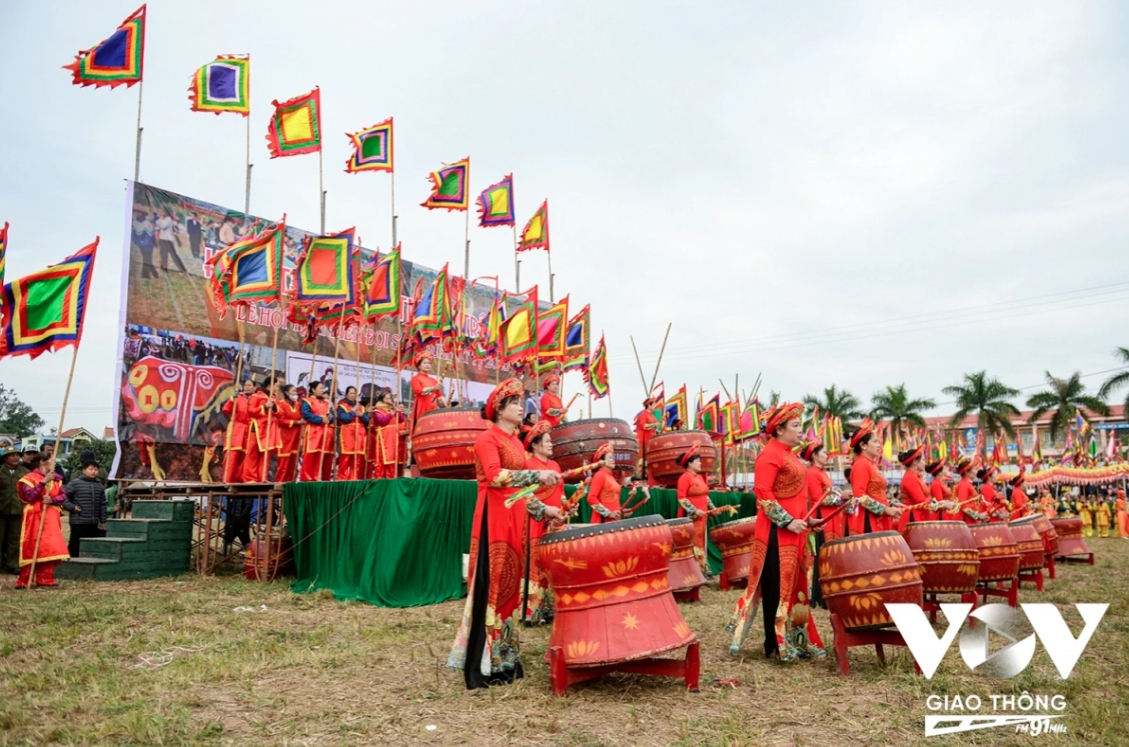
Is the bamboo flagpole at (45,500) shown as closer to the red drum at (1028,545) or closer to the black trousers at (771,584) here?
the black trousers at (771,584)

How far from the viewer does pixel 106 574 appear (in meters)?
9.72

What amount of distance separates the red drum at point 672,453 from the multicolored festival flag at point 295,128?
708 cm

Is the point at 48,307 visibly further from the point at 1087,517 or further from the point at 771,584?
the point at 1087,517

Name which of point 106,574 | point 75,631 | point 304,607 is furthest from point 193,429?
point 75,631

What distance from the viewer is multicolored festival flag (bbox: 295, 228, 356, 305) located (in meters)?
10.4

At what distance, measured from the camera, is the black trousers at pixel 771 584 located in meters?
5.27

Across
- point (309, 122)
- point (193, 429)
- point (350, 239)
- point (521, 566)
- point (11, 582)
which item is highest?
point (309, 122)

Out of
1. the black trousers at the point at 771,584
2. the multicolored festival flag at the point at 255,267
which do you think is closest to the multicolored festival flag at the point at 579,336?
the multicolored festival flag at the point at 255,267

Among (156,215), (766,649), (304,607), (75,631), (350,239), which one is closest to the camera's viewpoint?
(766,649)

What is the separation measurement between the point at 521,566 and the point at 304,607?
13.3 ft

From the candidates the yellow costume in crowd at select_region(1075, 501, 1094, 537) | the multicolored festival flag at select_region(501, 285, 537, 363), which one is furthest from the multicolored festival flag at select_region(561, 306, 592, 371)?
the yellow costume in crowd at select_region(1075, 501, 1094, 537)

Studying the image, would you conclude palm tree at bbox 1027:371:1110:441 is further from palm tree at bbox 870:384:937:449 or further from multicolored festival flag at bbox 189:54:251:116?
multicolored festival flag at bbox 189:54:251:116

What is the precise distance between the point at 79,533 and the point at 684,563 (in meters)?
8.73

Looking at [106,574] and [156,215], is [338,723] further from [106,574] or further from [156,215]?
[156,215]
